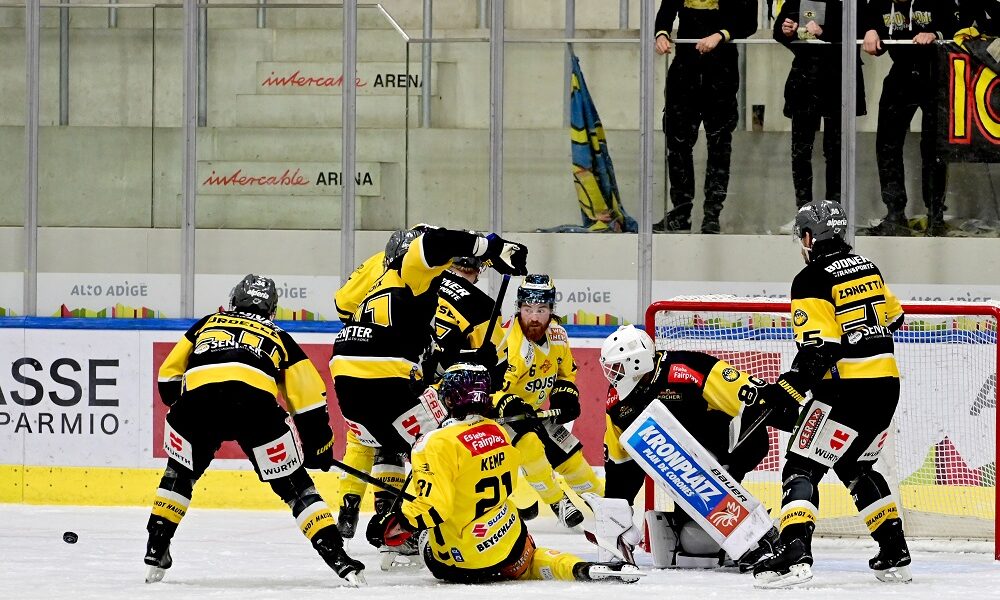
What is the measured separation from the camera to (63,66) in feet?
29.7

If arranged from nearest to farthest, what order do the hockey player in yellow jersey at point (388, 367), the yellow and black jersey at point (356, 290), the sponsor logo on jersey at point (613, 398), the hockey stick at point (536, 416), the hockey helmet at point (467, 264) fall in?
the sponsor logo on jersey at point (613, 398) < the hockey player in yellow jersey at point (388, 367) < the hockey stick at point (536, 416) < the hockey helmet at point (467, 264) < the yellow and black jersey at point (356, 290)

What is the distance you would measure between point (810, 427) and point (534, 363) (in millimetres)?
1589

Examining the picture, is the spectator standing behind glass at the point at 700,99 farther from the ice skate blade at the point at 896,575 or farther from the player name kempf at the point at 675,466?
the ice skate blade at the point at 896,575

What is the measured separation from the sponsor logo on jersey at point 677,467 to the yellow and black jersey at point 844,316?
0.51 metres

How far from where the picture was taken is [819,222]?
5.79 meters

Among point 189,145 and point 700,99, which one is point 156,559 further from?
point 700,99

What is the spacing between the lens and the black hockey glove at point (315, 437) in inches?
229

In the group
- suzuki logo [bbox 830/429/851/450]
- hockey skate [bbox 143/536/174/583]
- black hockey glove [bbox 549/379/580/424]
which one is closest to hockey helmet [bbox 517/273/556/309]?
black hockey glove [bbox 549/379/580/424]

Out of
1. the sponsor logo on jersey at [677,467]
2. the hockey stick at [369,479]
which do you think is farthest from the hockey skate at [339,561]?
the sponsor logo on jersey at [677,467]

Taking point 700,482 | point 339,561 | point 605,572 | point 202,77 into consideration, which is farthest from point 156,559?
point 202,77

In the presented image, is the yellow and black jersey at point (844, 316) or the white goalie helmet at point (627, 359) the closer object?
the yellow and black jersey at point (844, 316)

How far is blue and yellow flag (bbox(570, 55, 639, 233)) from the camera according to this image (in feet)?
28.6

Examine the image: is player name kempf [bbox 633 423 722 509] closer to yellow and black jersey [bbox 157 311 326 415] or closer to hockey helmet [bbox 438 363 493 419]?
hockey helmet [bbox 438 363 493 419]

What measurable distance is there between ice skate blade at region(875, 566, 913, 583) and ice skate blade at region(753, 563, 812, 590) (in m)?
0.45
